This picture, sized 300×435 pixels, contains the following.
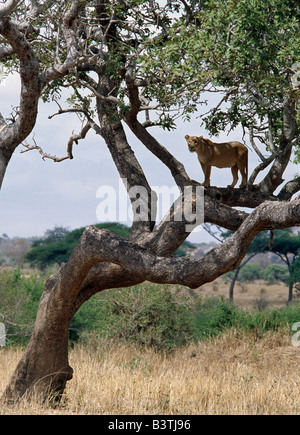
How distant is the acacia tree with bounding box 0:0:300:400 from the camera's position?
7.65m

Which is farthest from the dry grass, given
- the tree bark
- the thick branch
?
the thick branch

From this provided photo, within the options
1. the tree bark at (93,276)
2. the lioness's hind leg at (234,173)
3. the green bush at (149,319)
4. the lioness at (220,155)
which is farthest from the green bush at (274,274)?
the tree bark at (93,276)

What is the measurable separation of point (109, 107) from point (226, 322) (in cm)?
877

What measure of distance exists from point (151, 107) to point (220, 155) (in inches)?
53.2

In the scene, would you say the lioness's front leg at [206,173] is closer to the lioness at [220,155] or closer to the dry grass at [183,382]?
the lioness at [220,155]

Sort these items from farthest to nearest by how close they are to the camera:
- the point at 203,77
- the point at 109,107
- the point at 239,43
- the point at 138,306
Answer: the point at 138,306
the point at 109,107
the point at 203,77
the point at 239,43

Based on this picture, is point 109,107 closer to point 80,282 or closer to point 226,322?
point 80,282

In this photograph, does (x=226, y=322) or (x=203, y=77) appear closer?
(x=203, y=77)

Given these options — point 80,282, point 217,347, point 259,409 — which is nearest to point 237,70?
point 80,282

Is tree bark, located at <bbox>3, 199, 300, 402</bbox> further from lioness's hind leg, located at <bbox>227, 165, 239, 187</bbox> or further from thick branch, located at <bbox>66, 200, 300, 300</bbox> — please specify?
lioness's hind leg, located at <bbox>227, 165, 239, 187</bbox>

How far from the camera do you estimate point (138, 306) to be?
15.1 metres

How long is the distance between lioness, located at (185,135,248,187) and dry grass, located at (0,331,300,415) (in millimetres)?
3198

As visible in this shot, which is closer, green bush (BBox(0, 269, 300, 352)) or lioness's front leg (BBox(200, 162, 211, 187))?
lioness's front leg (BBox(200, 162, 211, 187))

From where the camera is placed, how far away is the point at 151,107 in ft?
30.9
